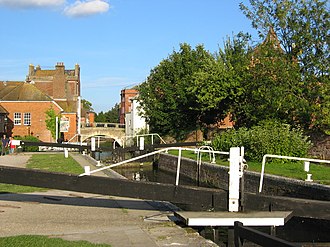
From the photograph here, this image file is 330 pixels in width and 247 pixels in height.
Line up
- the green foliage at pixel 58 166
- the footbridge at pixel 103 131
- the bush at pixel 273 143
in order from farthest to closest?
the footbridge at pixel 103 131 → the bush at pixel 273 143 → the green foliage at pixel 58 166

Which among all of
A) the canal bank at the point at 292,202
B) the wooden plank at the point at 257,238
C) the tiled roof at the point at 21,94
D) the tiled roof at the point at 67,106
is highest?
the tiled roof at the point at 21,94

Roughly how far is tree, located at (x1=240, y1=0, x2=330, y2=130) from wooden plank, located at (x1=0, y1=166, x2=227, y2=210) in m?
19.4

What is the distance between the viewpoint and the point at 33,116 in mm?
68312

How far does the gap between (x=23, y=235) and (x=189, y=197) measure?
2.89m

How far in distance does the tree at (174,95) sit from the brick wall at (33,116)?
24.4 metres

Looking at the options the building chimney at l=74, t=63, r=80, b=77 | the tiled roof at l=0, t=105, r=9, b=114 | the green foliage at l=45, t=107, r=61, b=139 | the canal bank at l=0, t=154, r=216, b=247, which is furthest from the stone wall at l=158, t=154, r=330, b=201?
the building chimney at l=74, t=63, r=80, b=77

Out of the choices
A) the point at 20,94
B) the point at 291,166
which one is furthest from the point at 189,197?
the point at 20,94

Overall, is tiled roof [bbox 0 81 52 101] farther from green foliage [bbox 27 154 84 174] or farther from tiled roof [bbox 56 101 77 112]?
green foliage [bbox 27 154 84 174]

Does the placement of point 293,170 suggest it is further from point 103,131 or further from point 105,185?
point 103,131

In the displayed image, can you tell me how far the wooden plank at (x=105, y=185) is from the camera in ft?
27.1

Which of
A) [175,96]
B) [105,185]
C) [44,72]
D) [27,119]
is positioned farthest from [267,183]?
[44,72]

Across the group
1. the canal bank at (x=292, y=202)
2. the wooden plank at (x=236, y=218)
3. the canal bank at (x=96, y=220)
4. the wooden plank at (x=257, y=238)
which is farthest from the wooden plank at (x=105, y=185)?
the wooden plank at (x=257, y=238)

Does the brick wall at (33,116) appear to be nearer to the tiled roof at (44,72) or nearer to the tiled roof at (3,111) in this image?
the tiled roof at (3,111)

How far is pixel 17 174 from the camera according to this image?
855 cm
